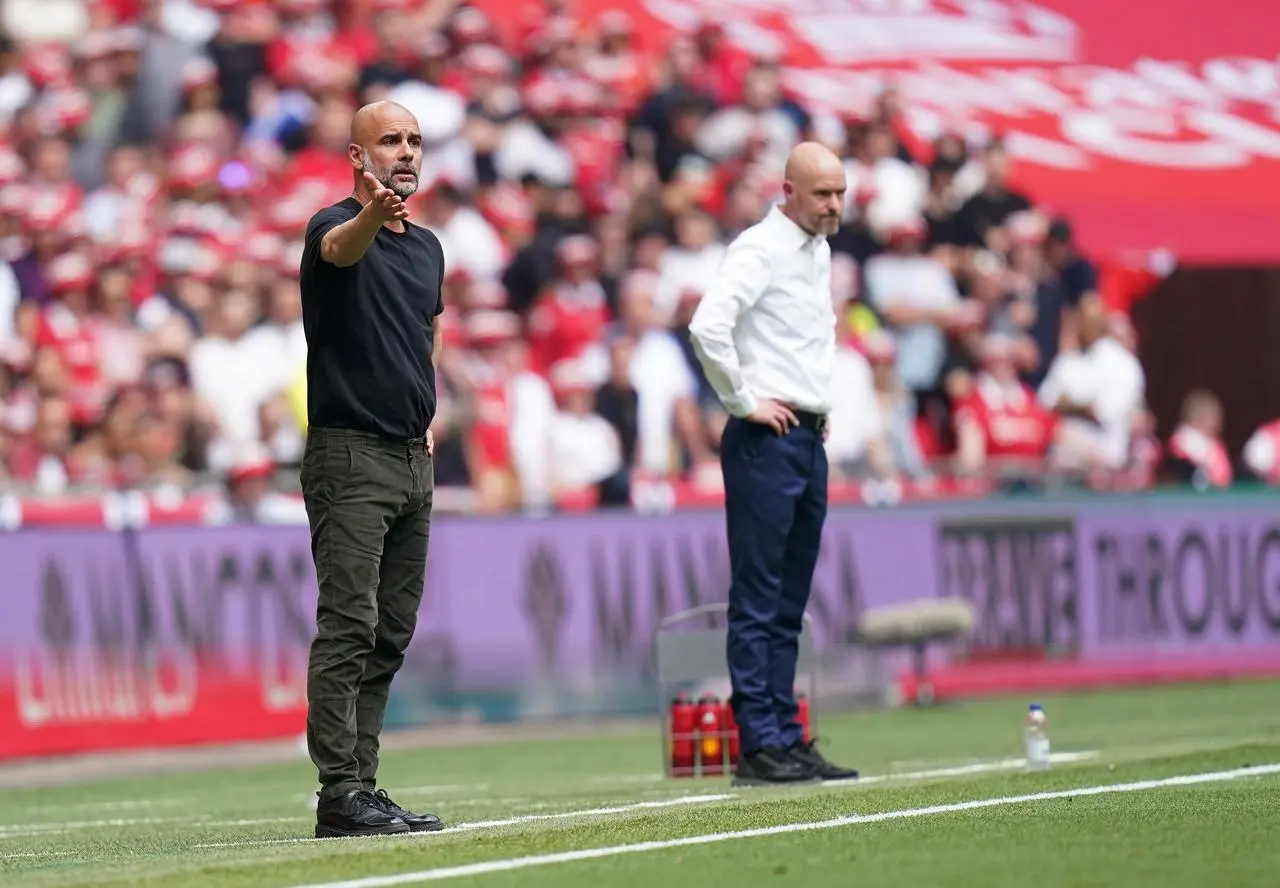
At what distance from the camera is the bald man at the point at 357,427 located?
7.84 meters

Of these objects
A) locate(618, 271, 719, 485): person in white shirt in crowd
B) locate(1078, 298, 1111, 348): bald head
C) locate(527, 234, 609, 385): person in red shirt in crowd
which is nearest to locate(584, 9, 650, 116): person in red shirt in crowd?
locate(527, 234, 609, 385): person in red shirt in crowd

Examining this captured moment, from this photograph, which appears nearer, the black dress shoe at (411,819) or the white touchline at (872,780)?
the black dress shoe at (411,819)

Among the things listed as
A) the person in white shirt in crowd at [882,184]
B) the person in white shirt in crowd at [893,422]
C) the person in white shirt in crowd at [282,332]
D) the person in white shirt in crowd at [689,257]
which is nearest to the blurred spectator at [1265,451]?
the person in white shirt in crowd at [893,422]

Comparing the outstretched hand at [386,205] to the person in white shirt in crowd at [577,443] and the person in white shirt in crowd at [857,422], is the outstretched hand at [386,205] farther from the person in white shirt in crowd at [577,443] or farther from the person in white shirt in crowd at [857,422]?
the person in white shirt in crowd at [857,422]

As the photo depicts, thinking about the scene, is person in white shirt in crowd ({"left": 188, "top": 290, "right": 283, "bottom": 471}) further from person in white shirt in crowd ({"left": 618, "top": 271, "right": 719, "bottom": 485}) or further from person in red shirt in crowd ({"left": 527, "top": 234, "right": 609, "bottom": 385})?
person in white shirt in crowd ({"left": 618, "top": 271, "right": 719, "bottom": 485})

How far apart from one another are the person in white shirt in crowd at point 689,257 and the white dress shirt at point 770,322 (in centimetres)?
858

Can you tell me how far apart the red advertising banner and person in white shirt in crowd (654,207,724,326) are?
139 inches

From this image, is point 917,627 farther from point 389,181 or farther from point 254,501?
point 389,181

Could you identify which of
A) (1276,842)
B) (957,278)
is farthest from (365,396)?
(957,278)

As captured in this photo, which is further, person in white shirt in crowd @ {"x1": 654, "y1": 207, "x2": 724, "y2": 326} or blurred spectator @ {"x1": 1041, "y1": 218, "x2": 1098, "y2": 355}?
blurred spectator @ {"x1": 1041, "y1": 218, "x2": 1098, "y2": 355}

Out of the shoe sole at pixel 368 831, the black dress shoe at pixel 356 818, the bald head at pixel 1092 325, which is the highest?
the bald head at pixel 1092 325

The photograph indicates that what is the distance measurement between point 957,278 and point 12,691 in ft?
30.5

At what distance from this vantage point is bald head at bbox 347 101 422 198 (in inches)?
305

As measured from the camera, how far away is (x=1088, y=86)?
80.9ft
